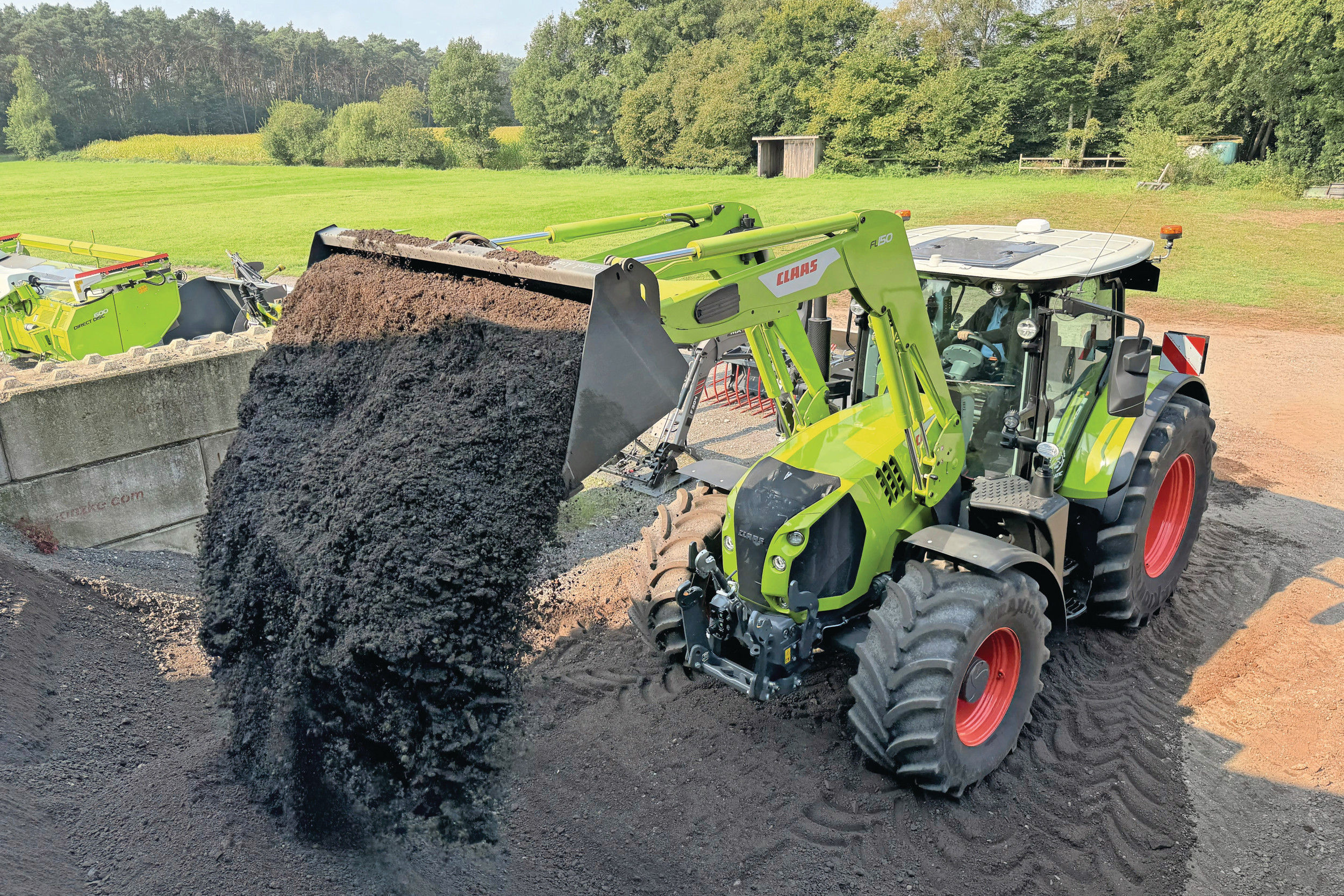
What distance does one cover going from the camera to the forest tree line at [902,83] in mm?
31875

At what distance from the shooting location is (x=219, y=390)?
25.0ft

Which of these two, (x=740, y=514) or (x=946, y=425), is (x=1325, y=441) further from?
(x=740, y=514)

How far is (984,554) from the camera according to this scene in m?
4.21

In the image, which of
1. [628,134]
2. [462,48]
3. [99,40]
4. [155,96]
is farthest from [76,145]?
[628,134]

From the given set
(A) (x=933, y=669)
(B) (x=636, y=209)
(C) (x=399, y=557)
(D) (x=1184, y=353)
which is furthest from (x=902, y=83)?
(C) (x=399, y=557)

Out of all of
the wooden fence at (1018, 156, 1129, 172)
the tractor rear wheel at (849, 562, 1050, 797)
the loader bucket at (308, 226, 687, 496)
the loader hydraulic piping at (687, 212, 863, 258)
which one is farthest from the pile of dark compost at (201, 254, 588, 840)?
the wooden fence at (1018, 156, 1129, 172)

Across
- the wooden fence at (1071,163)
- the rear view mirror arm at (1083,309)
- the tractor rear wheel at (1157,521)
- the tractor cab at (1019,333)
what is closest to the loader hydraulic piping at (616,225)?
the tractor cab at (1019,333)

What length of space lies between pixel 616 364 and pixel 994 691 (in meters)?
2.85

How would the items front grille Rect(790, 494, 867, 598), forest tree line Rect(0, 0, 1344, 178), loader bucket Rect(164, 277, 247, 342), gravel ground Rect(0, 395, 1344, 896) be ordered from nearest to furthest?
gravel ground Rect(0, 395, 1344, 896), front grille Rect(790, 494, 867, 598), loader bucket Rect(164, 277, 247, 342), forest tree line Rect(0, 0, 1344, 178)

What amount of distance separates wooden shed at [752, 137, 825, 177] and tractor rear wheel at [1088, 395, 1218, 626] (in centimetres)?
4151

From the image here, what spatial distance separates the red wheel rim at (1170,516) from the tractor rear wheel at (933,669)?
86.2 inches

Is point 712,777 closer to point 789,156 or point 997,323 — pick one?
point 997,323

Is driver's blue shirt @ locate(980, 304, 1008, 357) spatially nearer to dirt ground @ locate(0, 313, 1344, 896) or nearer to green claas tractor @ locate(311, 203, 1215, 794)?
green claas tractor @ locate(311, 203, 1215, 794)

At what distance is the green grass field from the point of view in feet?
68.0
